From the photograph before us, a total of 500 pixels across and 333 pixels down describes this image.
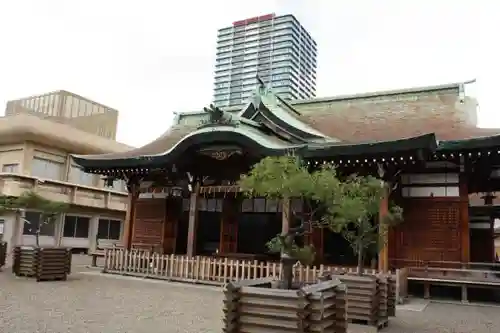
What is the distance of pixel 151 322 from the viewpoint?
7.09m

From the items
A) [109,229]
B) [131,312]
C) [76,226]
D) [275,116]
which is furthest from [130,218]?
[109,229]

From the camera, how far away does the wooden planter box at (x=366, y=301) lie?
737 centimetres

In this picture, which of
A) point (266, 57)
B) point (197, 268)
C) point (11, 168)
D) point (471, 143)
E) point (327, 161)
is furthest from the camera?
point (266, 57)

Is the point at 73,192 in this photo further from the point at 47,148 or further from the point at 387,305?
the point at 387,305

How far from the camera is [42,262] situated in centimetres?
1202

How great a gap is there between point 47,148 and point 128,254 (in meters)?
14.7

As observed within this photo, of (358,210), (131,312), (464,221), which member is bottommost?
(131,312)

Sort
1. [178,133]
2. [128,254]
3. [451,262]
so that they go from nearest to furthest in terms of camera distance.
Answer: [451,262] < [128,254] < [178,133]

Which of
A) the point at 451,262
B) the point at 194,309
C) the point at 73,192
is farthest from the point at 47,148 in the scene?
the point at 451,262

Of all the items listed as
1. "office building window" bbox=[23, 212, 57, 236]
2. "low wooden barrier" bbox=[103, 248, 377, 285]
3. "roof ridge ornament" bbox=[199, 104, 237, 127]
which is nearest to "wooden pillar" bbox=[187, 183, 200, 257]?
"low wooden barrier" bbox=[103, 248, 377, 285]

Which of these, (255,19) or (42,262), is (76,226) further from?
(255,19)

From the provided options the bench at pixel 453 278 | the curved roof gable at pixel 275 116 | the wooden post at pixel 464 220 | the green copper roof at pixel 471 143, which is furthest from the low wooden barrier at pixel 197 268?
the curved roof gable at pixel 275 116

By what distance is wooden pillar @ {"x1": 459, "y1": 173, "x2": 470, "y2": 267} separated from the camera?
464 inches

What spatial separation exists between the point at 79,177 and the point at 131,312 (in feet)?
73.4
